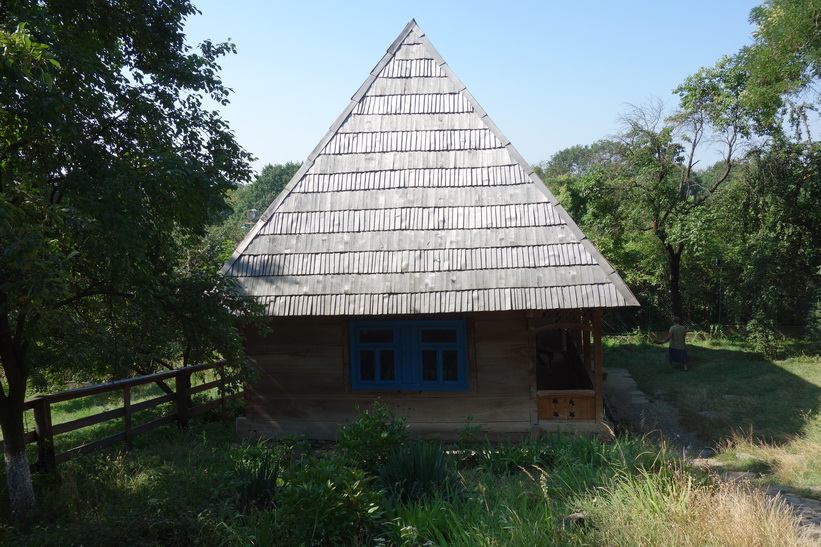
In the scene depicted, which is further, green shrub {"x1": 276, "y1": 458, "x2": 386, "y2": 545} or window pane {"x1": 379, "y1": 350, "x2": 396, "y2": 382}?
window pane {"x1": 379, "y1": 350, "x2": 396, "y2": 382}

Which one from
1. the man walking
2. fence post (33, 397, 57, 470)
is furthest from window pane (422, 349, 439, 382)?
the man walking

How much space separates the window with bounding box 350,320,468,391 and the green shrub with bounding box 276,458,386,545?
4.35 m

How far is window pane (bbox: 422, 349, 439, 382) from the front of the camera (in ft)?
30.3

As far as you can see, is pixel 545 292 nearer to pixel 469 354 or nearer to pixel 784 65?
pixel 469 354

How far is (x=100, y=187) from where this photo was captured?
16.7 ft

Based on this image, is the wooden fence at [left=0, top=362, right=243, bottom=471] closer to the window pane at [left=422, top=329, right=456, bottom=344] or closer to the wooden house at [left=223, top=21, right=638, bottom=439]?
the wooden house at [left=223, top=21, right=638, bottom=439]

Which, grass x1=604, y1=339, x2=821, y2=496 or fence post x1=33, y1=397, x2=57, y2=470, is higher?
fence post x1=33, y1=397, x2=57, y2=470

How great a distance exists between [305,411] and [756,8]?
1739 cm

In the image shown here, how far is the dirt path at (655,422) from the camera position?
19.4 ft

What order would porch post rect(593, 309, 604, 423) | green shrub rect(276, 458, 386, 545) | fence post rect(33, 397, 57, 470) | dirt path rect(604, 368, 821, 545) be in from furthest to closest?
1. porch post rect(593, 309, 604, 423)
2. fence post rect(33, 397, 57, 470)
3. dirt path rect(604, 368, 821, 545)
4. green shrub rect(276, 458, 386, 545)

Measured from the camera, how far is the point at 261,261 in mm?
9203

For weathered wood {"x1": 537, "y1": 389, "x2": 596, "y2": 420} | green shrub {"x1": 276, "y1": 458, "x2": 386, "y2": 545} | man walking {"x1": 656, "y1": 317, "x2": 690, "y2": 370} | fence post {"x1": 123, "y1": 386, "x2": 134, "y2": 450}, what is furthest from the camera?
man walking {"x1": 656, "y1": 317, "x2": 690, "y2": 370}

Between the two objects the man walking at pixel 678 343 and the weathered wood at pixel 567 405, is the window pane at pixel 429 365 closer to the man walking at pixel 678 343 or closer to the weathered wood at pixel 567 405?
the weathered wood at pixel 567 405

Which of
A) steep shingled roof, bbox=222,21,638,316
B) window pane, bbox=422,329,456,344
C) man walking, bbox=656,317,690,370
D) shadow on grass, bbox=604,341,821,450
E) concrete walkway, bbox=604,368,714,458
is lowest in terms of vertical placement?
concrete walkway, bbox=604,368,714,458
